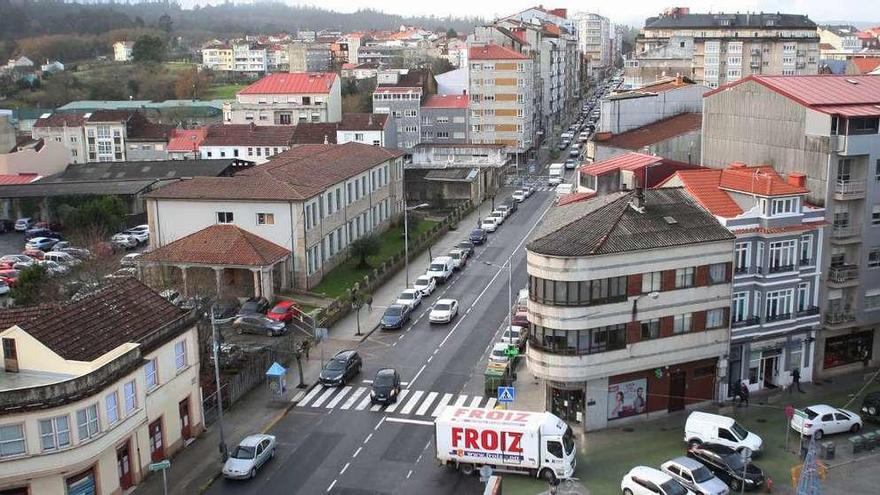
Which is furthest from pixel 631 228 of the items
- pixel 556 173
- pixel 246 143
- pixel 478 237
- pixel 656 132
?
pixel 246 143

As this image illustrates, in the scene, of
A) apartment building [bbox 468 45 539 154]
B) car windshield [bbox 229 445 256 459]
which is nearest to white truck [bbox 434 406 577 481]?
car windshield [bbox 229 445 256 459]

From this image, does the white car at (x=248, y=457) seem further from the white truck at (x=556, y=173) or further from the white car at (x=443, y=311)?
the white truck at (x=556, y=173)

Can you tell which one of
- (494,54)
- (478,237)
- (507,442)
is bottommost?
(478,237)

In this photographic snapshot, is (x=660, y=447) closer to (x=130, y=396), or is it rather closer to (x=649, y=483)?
(x=649, y=483)

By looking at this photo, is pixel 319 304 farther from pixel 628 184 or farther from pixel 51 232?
pixel 51 232

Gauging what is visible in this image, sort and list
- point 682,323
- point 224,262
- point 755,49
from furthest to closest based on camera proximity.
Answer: point 755,49, point 224,262, point 682,323

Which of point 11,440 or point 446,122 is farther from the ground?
point 446,122

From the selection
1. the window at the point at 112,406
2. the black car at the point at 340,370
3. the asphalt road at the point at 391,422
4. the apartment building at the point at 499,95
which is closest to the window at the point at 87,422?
the window at the point at 112,406
